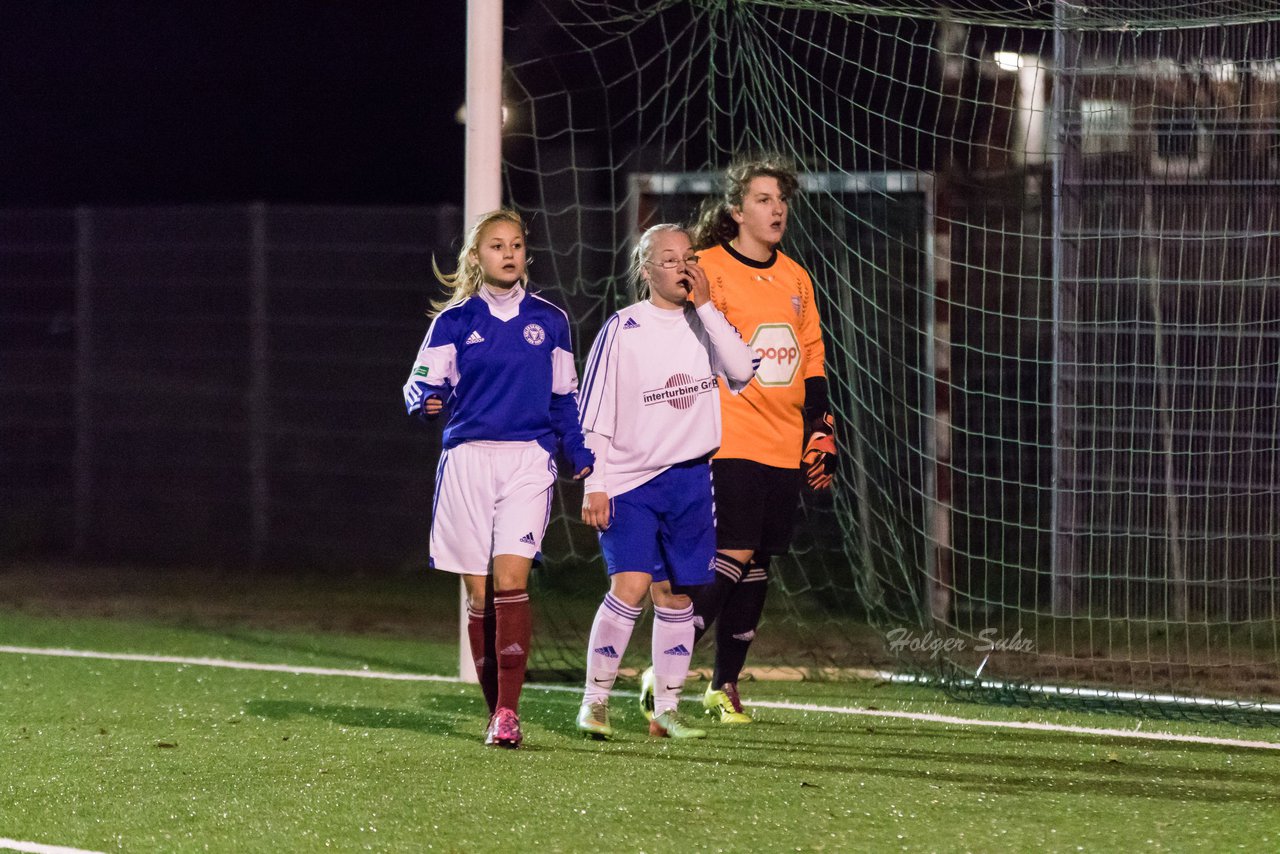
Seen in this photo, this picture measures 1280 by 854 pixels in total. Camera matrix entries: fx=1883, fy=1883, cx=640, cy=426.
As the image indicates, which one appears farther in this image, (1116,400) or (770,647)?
(770,647)

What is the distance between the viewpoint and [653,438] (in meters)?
5.75

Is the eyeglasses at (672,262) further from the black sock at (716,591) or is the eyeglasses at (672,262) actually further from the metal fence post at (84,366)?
the metal fence post at (84,366)

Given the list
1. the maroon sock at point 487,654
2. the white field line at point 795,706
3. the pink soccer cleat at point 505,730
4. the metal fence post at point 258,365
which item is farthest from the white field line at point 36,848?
the metal fence post at point 258,365

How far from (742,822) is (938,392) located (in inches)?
152

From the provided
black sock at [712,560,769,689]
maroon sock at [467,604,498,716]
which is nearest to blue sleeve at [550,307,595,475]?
maroon sock at [467,604,498,716]

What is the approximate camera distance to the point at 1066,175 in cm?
745

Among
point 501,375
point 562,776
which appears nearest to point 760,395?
point 501,375

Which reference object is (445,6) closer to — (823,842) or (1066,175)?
(1066,175)

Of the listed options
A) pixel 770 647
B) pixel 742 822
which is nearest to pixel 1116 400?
pixel 770 647

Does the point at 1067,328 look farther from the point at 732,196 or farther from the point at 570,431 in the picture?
the point at 570,431

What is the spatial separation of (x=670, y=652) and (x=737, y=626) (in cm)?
51

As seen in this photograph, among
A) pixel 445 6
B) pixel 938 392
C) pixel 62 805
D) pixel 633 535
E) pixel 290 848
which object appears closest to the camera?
pixel 290 848

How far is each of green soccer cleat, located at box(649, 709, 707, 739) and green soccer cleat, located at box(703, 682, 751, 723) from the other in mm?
309

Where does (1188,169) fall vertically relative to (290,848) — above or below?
above
